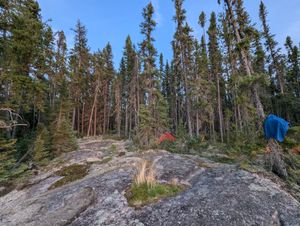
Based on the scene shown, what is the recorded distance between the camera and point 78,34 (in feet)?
89.5

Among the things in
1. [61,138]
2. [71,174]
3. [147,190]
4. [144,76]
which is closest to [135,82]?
[144,76]

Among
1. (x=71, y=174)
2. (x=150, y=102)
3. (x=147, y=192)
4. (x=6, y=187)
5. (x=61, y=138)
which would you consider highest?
(x=150, y=102)

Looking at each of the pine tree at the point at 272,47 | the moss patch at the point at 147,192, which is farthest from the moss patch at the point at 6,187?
the pine tree at the point at 272,47

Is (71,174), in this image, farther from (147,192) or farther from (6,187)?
(147,192)

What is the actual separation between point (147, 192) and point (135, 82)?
667 inches

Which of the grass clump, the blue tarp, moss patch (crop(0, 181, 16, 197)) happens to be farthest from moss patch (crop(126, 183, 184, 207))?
moss patch (crop(0, 181, 16, 197))

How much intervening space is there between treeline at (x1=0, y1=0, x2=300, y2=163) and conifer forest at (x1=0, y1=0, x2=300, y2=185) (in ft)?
0.16

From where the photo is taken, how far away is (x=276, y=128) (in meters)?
6.22

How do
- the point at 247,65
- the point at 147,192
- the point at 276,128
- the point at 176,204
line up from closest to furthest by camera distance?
the point at 176,204 < the point at 147,192 < the point at 276,128 < the point at 247,65

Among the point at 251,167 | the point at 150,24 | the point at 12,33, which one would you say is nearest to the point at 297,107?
the point at 150,24

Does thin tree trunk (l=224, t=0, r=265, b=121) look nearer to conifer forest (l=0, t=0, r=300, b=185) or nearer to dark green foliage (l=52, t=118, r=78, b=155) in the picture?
conifer forest (l=0, t=0, r=300, b=185)

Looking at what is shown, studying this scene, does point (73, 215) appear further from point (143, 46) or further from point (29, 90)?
point (143, 46)

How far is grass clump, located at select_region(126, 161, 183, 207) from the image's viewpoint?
505 centimetres

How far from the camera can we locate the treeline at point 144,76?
26.3ft
